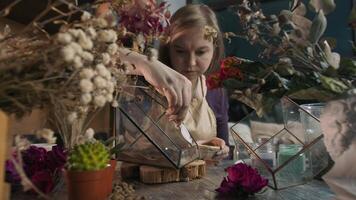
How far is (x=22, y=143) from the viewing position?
0.41 m

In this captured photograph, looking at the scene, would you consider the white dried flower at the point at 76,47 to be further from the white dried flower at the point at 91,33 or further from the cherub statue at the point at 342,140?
the cherub statue at the point at 342,140

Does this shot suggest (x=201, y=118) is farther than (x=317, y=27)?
Yes

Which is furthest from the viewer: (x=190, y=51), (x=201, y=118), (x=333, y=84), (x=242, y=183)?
(x=201, y=118)

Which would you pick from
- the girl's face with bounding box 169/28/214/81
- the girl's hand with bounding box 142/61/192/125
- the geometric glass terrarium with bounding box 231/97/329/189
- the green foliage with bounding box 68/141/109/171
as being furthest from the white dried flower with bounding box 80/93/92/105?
the girl's face with bounding box 169/28/214/81

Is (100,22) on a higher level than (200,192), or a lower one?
higher

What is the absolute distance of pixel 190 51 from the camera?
1290mm

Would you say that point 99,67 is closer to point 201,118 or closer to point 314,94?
point 314,94

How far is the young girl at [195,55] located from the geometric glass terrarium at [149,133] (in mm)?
401

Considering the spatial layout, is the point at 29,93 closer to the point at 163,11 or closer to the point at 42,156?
the point at 42,156

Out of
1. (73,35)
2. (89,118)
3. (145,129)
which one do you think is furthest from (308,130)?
(73,35)

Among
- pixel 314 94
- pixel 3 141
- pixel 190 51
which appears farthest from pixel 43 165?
pixel 190 51

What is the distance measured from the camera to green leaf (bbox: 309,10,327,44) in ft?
1.73

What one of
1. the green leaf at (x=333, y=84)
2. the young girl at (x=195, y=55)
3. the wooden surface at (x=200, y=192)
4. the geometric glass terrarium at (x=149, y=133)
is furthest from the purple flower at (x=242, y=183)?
the young girl at (x=195, y=55)

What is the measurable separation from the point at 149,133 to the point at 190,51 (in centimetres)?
Result: 61
